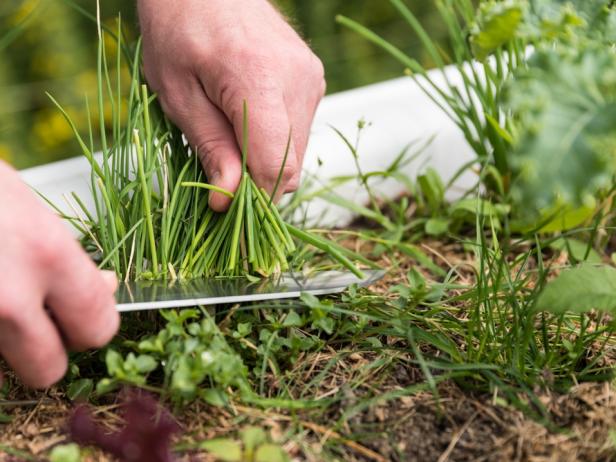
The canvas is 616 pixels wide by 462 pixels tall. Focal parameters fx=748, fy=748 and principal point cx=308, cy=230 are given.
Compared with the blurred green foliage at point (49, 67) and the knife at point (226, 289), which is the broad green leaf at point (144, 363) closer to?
the knife at point (226, 289)

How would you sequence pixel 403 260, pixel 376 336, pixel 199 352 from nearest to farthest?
1. pixel 199 352
2. pixel 376 336
3. pixel 403 260

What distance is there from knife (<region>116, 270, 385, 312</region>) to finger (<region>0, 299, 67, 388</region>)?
103 millimetres

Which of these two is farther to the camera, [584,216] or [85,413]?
[584,216]

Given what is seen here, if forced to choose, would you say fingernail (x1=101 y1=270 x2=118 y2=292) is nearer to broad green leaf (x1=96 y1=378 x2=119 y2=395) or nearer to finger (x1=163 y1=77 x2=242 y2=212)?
broad green leaf (x1=96 y1=378 x2=119 y2=395)

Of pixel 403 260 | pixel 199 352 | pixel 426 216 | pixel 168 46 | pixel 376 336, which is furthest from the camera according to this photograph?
pixel 426 216

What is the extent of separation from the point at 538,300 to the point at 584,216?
0.43 m

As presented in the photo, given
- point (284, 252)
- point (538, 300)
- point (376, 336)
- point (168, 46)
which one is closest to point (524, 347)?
point (538, 300)

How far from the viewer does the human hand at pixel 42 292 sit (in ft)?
2.23

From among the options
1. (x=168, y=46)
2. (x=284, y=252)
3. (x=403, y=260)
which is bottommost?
(x=403, y=260)

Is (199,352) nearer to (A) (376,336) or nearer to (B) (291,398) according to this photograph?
(B) (291,398)

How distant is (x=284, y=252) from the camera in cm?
107

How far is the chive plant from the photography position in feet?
3.34

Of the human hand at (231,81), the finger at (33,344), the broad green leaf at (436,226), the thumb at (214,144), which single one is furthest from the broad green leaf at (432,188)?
the finger at (33,344)

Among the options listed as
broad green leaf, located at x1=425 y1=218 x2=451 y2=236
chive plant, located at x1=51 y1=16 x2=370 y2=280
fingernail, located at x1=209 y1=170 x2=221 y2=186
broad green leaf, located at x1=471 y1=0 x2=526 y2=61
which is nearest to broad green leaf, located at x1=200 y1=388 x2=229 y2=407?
chive plant, located at x1=51 y1=16 x2=370 y2=280
